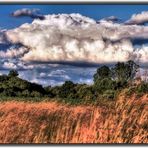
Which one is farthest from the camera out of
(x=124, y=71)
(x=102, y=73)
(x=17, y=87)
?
(x=17, y=87)

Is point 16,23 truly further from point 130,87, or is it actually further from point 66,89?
point 130,87

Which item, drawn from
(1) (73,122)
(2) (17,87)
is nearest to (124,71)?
(1) (73,122)

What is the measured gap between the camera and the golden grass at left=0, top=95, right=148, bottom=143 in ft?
14.0

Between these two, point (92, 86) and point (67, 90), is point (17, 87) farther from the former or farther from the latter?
point (92, 86)

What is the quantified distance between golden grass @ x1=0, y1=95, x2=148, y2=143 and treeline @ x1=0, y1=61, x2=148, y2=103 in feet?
0.34

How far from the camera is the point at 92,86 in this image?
4.47 meters

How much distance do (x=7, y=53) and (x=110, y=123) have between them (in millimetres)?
1269

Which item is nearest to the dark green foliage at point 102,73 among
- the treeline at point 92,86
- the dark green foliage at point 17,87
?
the treeline at point 92,86

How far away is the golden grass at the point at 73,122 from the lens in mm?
4262

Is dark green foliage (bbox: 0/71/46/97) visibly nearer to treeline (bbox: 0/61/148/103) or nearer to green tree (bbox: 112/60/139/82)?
treeline (bbox: 0/61/148/103)

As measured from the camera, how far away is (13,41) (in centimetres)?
460

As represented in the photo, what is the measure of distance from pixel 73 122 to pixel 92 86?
41cm

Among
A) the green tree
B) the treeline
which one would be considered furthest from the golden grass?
the green tree

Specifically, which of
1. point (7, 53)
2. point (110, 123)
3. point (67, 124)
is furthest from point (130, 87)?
point (7, 53)
